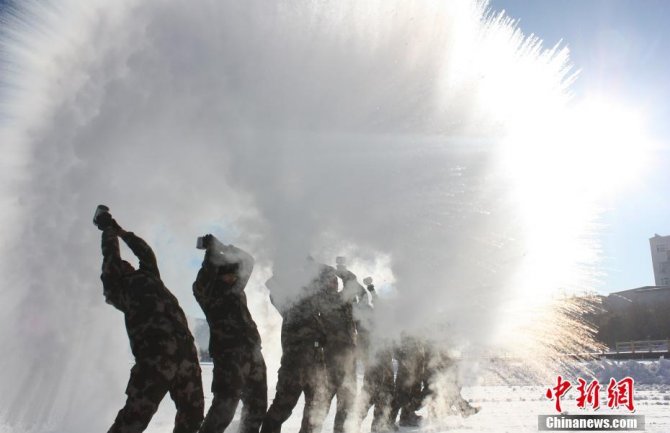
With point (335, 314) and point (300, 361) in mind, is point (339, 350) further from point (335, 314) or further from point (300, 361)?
point (300, 361)

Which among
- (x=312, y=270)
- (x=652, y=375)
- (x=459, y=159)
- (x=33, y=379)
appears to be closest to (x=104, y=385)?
(x=33, y=379)

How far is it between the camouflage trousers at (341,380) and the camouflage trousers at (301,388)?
0.51 meters

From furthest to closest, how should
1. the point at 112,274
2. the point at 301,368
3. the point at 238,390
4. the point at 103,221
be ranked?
the point at 301,368
the point at 238,390
the point at 103,221
the point at 112,274

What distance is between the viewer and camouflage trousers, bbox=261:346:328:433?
7.75 m

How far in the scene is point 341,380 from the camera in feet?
31.7

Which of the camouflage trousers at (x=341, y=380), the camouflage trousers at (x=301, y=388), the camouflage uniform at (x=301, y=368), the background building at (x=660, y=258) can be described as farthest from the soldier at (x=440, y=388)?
the background building at (x=660, y=258)

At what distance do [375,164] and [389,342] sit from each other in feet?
13.0

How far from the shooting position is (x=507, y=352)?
15.1 meters

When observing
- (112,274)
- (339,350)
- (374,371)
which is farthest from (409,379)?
(112,274)

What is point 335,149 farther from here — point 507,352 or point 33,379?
point 33,379

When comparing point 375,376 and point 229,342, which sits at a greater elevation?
point 375,376

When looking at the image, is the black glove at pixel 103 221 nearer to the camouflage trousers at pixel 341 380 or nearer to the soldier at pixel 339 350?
the soldier at pixel 339 350

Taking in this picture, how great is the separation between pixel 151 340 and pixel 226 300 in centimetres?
155

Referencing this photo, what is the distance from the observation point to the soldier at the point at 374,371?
11.6 meters
